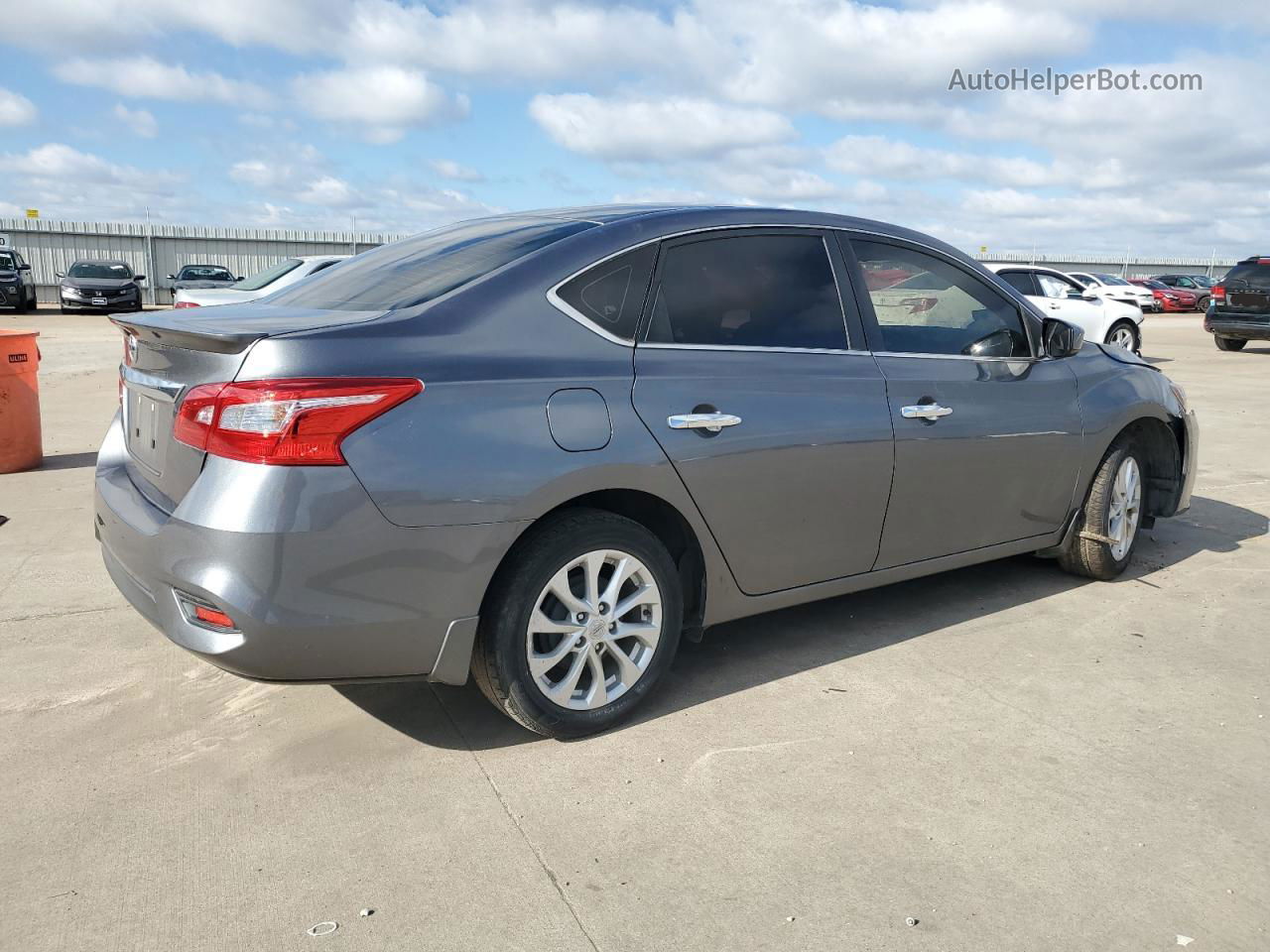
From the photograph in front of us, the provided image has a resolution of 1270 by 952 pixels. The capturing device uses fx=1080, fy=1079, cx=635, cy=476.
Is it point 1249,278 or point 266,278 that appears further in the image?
point 1249,278

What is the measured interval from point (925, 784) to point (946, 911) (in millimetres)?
635

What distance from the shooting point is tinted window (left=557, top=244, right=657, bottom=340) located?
132 inches

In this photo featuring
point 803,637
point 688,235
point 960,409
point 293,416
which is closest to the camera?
point 293,416

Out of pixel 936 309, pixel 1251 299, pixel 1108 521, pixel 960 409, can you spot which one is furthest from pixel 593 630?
pixel 1251 299

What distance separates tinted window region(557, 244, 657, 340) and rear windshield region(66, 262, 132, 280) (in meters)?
29.1

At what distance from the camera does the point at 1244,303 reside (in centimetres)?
2031

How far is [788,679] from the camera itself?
3.95m

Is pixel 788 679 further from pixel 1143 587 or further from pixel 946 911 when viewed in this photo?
pixel 1143 587

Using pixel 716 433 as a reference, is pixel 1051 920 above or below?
below

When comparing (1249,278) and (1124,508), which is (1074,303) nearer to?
(1249,278)

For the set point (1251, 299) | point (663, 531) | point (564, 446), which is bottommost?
point (663, 531)

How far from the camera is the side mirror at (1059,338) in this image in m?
4.71

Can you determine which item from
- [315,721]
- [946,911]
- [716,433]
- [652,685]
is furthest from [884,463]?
[315,721]

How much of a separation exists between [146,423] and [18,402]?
4.85 m
